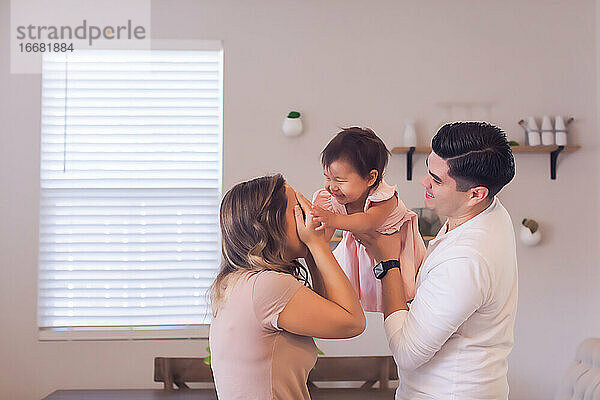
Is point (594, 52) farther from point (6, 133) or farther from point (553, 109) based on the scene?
point (6, 133)

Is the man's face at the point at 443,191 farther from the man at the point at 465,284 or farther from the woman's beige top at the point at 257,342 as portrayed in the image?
the woman's beige top at the point at 257,342

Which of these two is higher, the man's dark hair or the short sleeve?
the man's dark hair

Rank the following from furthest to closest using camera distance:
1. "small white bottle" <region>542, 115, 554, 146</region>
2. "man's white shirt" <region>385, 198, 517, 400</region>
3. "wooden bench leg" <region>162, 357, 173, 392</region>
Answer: "small white bottle" <region>542, 115, 554, 146</region> < "wooden bench leg" <region>162, 357, 173, 392</region> < "man's white shirt" <region>385, 198, 517, 400</region>

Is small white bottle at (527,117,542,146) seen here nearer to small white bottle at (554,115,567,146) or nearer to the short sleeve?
small white bottle at (554,115,567,146)

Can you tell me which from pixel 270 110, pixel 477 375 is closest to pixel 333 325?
pixel 477 375

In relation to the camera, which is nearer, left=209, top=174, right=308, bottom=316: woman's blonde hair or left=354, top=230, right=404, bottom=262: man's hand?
left=209, top=174, right=308, bottom=316: woman's blonde hair

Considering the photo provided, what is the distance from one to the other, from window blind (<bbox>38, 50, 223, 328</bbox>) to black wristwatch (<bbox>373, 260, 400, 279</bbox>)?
2.08 m

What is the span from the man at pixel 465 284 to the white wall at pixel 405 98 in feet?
6.87

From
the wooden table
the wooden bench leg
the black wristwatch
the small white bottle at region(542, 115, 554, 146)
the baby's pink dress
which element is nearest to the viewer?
the black wristwatch

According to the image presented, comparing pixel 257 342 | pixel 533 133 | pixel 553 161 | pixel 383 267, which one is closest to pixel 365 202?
pixel 383 267

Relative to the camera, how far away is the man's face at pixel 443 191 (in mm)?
1429

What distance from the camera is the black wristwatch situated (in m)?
1.58

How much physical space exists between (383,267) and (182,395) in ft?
5.45

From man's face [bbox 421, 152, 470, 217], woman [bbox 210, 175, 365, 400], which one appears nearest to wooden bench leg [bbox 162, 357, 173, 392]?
woman [bbox 210, 175, 365, 400]
